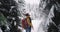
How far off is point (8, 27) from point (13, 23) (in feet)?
0.23

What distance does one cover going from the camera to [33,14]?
195 cm

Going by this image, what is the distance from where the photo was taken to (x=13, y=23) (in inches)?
74.4

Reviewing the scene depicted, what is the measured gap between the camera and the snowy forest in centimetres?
187

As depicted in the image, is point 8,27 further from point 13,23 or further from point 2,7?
point 2,7

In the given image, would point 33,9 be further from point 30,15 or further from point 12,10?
point 12,10

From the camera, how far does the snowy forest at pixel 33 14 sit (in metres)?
1.87

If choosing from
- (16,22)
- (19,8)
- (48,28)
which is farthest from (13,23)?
(48,28)

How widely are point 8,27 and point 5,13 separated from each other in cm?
15

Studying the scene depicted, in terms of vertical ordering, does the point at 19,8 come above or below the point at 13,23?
above

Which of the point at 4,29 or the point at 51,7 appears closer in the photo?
the point at 4,29

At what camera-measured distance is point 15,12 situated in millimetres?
1898

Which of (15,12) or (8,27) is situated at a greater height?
(15,12)

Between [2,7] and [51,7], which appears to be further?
[51,7]

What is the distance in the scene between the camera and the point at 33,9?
1958mm
